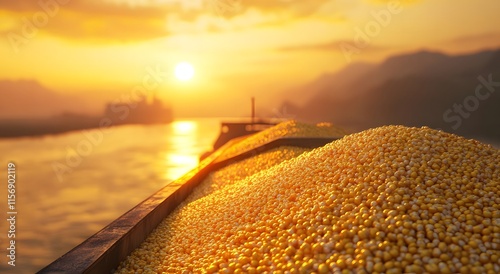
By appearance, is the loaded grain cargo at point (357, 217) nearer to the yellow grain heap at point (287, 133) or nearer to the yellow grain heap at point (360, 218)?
the yellow grain heap at point (360, 218)

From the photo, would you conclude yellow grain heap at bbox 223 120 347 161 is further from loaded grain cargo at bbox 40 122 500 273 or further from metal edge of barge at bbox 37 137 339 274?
loaded grain cargo at bbox 40 122 500 273

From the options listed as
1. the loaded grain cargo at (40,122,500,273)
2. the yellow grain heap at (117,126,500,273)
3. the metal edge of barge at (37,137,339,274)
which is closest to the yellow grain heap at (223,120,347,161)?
the metal edge of barge at (37,137,339,274)

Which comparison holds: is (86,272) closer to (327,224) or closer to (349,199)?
(327,224)

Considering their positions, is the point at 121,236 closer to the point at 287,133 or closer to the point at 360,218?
the point at 360,218

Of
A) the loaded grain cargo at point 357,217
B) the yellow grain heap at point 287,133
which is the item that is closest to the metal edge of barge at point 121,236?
the loaded grain cargo at point 357,217

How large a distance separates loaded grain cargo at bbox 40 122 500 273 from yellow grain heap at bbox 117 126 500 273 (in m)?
0.01

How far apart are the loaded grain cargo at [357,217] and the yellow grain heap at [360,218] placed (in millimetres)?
10

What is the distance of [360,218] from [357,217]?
26 mm

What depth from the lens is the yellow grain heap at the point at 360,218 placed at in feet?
9.76

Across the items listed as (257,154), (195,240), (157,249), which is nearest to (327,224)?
(195,240)

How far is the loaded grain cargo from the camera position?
2980mm

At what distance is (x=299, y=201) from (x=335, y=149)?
1.41 m

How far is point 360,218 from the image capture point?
3.39 metres

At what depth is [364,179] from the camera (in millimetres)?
4078
